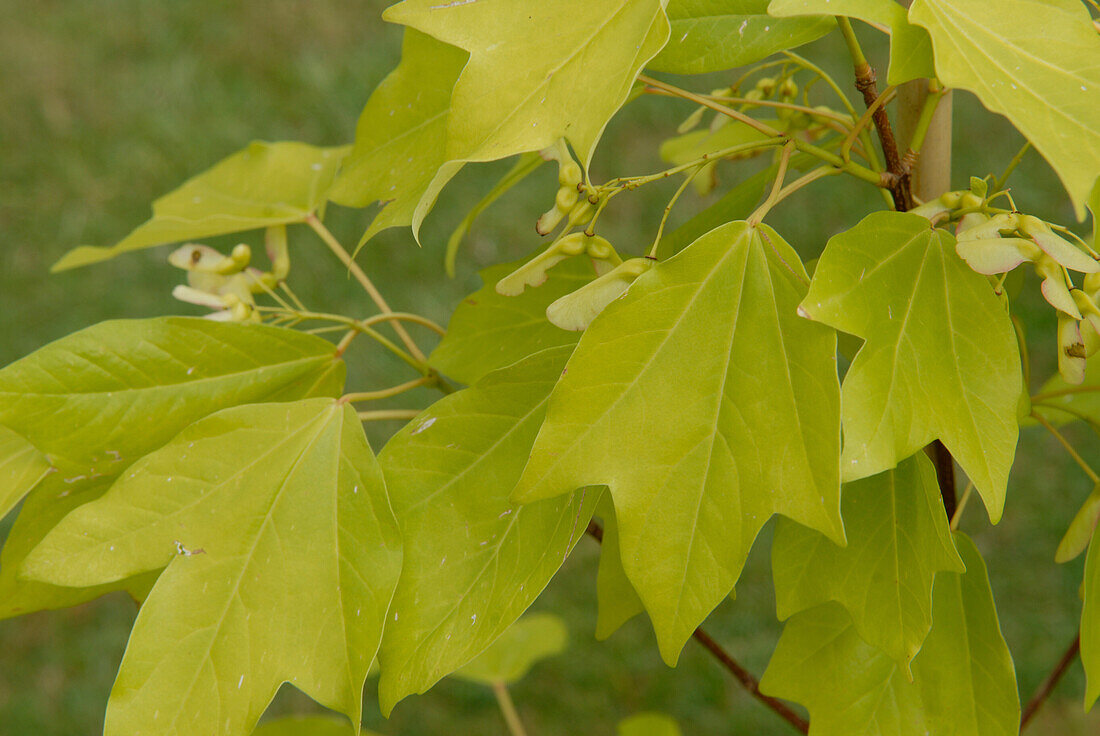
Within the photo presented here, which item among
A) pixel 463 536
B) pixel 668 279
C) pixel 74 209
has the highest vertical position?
pixel 668 279

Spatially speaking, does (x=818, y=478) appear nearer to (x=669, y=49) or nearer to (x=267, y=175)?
(x=669, y=49)

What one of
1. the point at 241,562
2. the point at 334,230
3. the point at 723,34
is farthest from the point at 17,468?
the point at 334,230

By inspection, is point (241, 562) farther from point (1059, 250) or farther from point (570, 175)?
point (1059, 250)

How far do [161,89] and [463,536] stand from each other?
1.77 m

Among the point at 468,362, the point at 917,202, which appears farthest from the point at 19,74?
the point at 917,202

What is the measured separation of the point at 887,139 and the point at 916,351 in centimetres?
13

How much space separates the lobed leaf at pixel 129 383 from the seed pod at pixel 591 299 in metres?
0.17

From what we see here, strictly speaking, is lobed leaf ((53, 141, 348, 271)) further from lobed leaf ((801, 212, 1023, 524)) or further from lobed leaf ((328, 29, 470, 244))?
lobed leaf ((801, 212, 1023, 524))

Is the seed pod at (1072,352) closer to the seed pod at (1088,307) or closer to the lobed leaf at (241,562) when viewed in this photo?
the seed pod at (1088,307)

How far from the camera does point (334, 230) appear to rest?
1.73 m

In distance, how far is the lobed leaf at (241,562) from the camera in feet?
1.41

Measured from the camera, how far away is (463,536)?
→ 17.7 inches

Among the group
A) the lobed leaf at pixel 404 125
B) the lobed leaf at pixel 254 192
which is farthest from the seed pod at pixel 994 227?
the lobed leaf at pixel 254 192

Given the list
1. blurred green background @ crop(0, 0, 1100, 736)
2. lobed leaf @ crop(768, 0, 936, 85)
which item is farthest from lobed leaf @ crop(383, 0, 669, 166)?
blurred green background @ crop(0, 0, 1100, 736)
